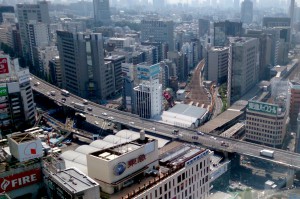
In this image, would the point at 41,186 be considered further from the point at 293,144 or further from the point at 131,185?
the point at 293,144

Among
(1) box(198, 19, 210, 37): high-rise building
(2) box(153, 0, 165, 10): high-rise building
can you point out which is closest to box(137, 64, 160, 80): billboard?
(1) box(198, 19, 210, 37): high-rise building

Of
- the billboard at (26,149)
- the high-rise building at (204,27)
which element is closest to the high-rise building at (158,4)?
the high-rise building at (204,27)

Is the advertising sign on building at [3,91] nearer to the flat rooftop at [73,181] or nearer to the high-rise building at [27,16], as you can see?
the flat rooftop at [73,181]

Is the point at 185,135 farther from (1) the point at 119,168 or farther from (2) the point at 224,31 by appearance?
(2) the point at 224,31

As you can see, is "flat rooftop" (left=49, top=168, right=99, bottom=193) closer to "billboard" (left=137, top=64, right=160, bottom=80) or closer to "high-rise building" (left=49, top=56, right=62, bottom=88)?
"billboard" (left=137, top=64, right=160, bottom=80)

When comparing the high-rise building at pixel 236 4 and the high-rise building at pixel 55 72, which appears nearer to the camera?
the high-rise building at pixel 55 72
